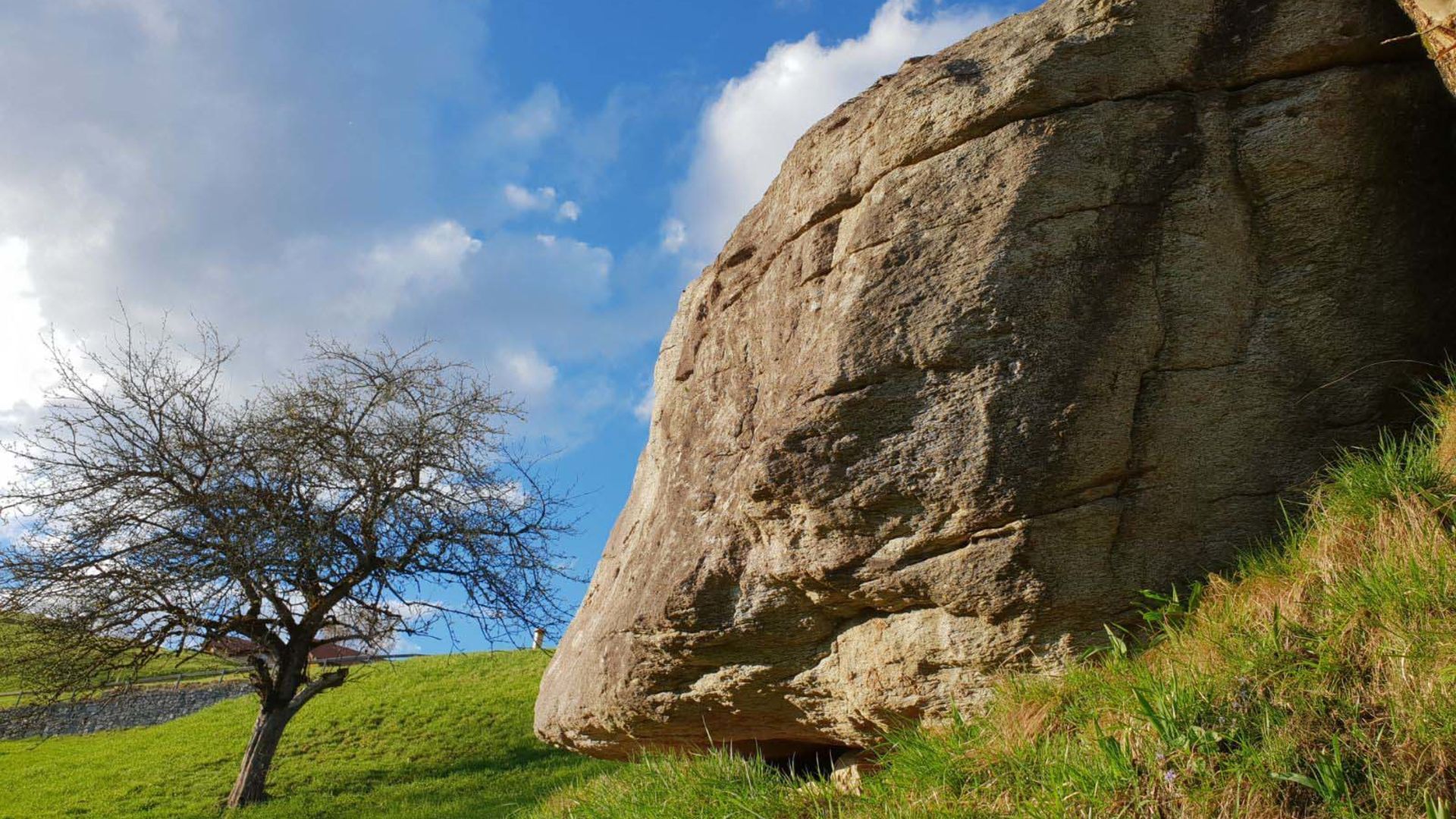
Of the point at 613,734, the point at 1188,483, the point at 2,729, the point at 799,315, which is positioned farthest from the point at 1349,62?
the point at 2,729

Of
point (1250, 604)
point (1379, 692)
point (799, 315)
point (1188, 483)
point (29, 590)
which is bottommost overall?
point (1379, 692)

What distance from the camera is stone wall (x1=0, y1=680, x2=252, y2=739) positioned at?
2333 centimetres

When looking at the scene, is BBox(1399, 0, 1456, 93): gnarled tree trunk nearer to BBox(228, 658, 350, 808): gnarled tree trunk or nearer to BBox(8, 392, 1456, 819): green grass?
BBox(8, 392, 1456, 819): green grass

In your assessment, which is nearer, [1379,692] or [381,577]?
[1379,692]

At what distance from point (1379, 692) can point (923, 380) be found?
2.33 meters

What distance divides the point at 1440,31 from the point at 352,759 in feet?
60.8

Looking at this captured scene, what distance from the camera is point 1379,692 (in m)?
3.44

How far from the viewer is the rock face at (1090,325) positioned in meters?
4.78

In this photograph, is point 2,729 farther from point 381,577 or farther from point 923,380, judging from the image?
point 923,380

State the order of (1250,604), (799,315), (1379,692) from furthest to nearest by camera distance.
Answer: (799,315), (1250,604), (1379,692)

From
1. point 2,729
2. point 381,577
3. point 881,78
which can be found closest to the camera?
point 881,78

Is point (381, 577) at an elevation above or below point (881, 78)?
below

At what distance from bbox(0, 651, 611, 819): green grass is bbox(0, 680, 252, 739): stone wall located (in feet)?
2.76

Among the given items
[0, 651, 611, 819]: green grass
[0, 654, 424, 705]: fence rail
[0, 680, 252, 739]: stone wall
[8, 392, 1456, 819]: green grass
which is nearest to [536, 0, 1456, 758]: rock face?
[8, 392, 1456, 819]: green grass
